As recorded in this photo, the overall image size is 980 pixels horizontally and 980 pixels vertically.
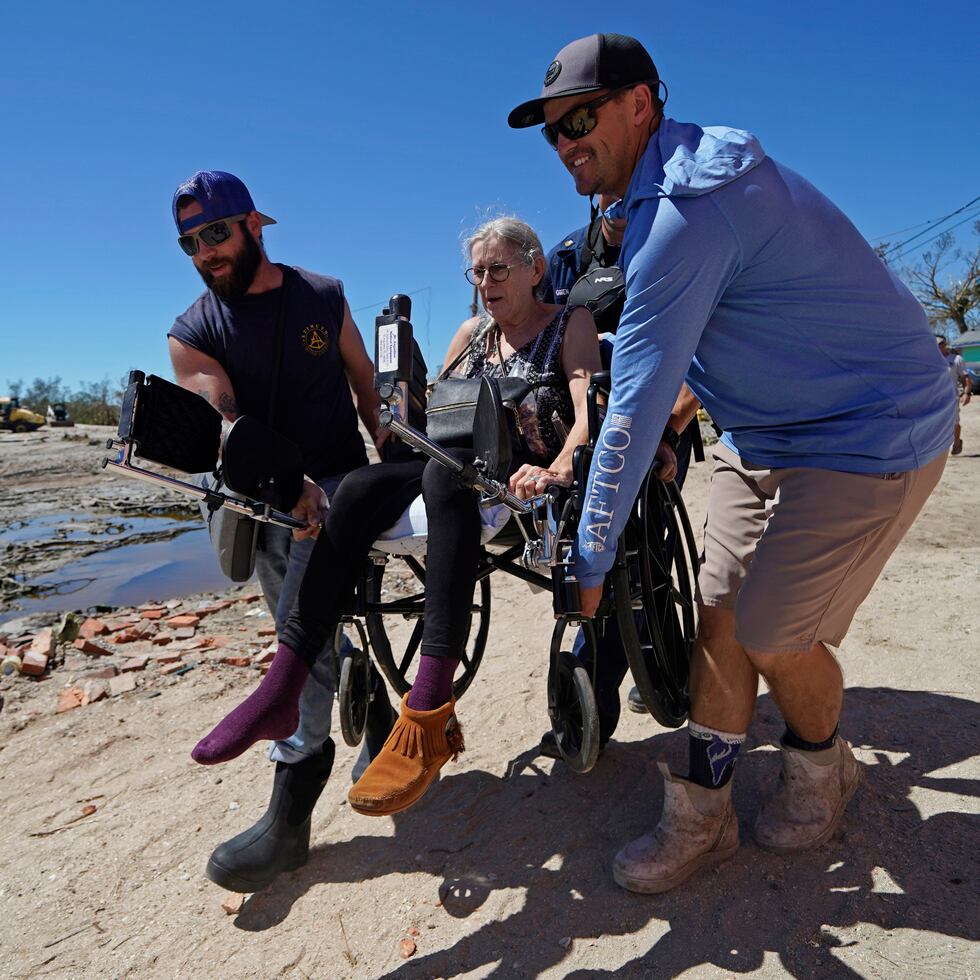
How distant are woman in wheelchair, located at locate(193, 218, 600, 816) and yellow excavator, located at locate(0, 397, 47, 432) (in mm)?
38876

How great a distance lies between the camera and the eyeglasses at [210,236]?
291 centimetres

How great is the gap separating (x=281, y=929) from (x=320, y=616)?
37.5 inches

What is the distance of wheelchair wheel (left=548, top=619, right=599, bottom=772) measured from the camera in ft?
7.75

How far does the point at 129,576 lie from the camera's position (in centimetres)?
795

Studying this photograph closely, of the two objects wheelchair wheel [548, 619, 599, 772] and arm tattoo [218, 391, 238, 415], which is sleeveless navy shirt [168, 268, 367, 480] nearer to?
arm tattoo [218, 391, 238, 415]

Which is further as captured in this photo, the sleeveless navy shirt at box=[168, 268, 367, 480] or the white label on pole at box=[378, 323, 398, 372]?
the sleeveless navy shirt at box=[168, 268, 367, 480]

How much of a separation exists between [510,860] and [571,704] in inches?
21.6

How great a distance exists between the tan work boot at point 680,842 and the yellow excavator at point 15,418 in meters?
39.8

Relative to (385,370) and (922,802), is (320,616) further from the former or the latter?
(922,802)

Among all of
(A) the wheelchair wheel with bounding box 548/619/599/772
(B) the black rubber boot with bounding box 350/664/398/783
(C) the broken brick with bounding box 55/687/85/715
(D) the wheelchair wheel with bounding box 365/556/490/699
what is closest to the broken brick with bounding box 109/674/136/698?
(C) the broken brick with bounding box 55/687/85/715

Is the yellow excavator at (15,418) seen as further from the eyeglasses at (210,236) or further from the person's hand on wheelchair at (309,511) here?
the person's hand on wheelchair at (309,511)

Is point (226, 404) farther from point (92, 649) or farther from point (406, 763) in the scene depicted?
point (92, 649)

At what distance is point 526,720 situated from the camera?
3.58 metres

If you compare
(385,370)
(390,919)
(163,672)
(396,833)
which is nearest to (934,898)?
(390,919)
